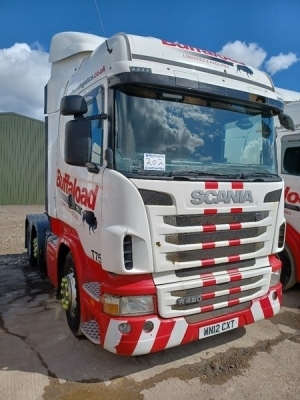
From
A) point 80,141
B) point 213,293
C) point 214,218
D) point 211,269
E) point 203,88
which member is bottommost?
point 213,293

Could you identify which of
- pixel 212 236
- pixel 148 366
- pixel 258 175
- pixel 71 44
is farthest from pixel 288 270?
pixel 71 44

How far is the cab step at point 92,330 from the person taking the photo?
A: 279 cm

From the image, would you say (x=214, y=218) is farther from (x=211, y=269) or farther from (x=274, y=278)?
(x=274, y=278)

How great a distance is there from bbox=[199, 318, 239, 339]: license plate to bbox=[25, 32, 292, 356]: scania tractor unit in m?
0.01

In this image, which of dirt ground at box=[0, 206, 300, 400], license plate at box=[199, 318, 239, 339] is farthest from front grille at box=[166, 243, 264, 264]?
dirt ground at box=[0, 206, 300, 400]

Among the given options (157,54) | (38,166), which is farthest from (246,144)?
(38,166)

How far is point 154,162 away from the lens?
2.74 m

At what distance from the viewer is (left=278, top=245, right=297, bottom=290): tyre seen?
488 cm

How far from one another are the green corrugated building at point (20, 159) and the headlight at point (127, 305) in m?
18.1

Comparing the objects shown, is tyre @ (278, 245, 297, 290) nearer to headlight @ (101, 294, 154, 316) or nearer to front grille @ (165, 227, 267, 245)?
front grille @ (165, 227, 267, 245)

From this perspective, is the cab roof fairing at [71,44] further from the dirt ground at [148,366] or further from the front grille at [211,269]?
the dirt ground at [148,366]

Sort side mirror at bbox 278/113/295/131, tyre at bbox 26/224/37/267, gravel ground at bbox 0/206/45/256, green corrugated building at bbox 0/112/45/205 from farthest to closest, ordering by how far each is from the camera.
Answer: green corrugated building at bbox 0/112/45/205, gravel ground at bbox 0/206/45/256, tyre at bbox 26/224/37/267, side mirror at bbox 278/113/295/131

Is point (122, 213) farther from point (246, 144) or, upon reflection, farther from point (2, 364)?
point (2, 364)

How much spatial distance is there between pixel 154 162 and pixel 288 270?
11.1 feet
